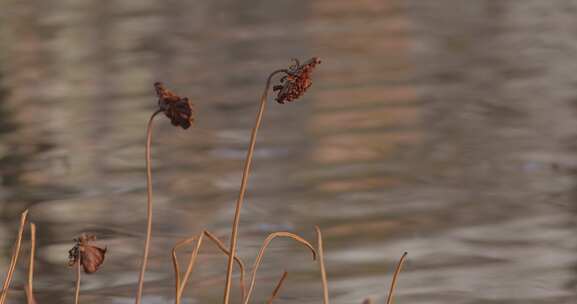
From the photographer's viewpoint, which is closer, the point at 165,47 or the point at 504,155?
the point at 504,155

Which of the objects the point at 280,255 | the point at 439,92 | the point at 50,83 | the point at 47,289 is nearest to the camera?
the point at 47,289

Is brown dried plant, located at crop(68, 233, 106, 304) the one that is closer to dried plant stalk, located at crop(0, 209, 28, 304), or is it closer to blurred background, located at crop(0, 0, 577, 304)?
dried plant stalk, located at crop(0, 209, 28, 304)

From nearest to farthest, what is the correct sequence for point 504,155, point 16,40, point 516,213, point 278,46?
point 516,213 < point 504,155 < point 278,46 < point 16,40

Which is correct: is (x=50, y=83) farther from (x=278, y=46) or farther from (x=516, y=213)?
(x=516, y=213)

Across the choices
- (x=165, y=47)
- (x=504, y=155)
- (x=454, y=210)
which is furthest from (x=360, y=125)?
(x=165, y=47)

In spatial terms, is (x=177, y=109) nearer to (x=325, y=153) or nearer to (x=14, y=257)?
(x=14, y=257)

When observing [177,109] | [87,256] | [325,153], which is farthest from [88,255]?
[325,153]

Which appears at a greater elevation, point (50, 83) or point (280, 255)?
point (50, 83)

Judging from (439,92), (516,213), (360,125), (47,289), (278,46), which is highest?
(278,46)

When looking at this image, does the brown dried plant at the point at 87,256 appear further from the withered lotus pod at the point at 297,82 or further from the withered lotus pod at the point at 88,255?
the withered lotus pod at the point at 297,82

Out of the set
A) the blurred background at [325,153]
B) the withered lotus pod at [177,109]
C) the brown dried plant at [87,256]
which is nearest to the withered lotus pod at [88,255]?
the brown dried plant at [87,256]
